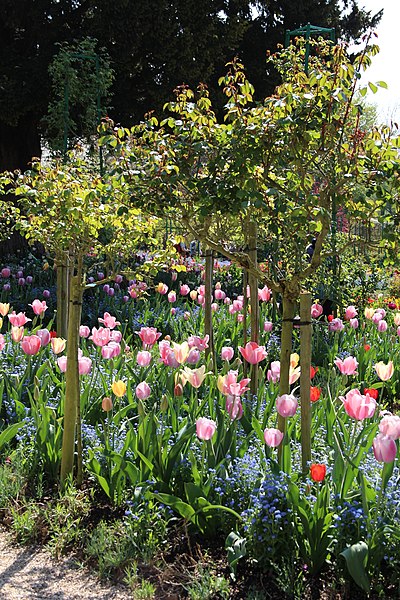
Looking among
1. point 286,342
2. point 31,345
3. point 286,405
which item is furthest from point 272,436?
point 31,345

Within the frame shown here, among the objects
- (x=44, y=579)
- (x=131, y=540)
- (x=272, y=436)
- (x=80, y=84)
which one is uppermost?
(x=80, y=84)

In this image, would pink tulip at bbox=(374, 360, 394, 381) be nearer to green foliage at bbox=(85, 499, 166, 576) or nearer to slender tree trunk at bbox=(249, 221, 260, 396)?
slender tree trunk at bbox=(249, 221, 260, 396)

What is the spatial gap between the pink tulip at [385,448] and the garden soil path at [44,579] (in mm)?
1051

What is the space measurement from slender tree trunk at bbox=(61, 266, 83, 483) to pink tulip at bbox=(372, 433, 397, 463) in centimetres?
151

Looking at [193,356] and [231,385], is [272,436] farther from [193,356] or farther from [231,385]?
[193,356]

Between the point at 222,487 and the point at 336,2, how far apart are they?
16.4 meters

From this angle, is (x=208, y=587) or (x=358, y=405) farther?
Answer: (x=358, y=405)

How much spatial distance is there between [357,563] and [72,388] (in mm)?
1602

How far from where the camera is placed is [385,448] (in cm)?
245

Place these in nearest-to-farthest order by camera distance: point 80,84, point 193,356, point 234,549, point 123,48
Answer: point 234,549, point 193,356, point 80,84, point 123,48

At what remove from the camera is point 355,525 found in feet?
8.46

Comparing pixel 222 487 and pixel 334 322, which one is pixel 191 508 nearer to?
pixel 222 487

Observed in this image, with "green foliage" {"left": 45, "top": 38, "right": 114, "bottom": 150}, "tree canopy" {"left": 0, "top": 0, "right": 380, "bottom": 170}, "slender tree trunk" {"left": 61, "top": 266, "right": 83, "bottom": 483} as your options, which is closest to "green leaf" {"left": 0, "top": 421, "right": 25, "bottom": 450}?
"slender tree trunk" {"left": 61, "top": 266, "right": 83, "bottom": 483}

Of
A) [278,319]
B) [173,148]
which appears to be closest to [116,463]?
[173,148]
